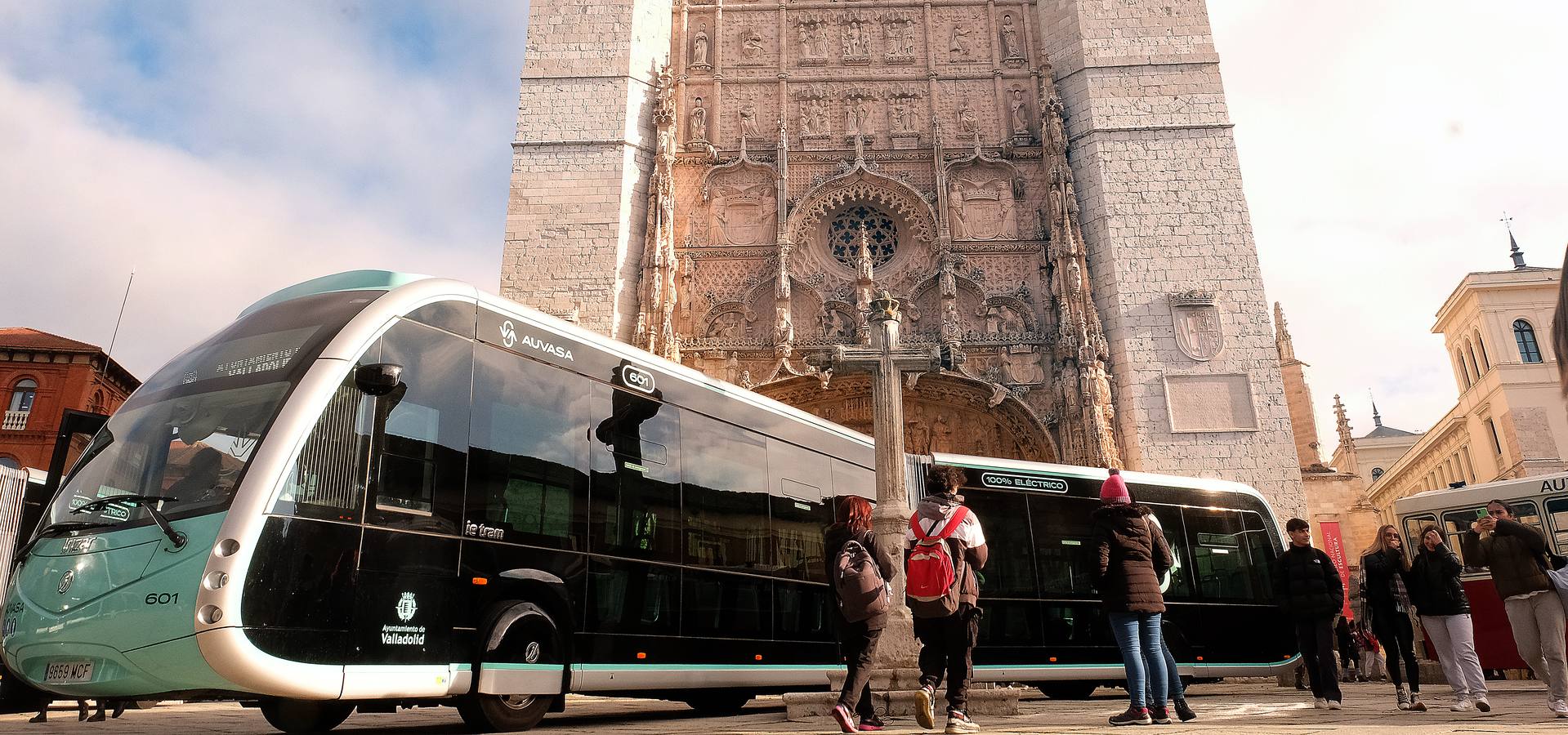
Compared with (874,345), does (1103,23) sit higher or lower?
higher

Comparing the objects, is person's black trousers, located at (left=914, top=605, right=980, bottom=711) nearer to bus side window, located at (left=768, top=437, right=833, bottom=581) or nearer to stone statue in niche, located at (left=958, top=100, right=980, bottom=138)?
bus side window, located at (left=768, top=437, right=833, bottom=581)

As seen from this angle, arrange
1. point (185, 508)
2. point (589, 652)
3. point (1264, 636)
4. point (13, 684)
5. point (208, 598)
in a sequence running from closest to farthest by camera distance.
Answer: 1. point (208, 598)
2. point (185, 508)
3. point (589, 652)
4. point (13, 684)
5. point (1264, 636)

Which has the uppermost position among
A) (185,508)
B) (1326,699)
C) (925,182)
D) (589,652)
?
(925,182)

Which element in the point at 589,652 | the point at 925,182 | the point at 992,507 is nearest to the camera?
the point at 589,652

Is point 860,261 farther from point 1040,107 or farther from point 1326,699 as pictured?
point 1326,699

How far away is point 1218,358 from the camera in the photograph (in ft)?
48.5

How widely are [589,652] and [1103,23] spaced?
1566 cm

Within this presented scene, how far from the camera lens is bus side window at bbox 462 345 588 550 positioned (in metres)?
4.87

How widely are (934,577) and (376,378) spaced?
2762 mm

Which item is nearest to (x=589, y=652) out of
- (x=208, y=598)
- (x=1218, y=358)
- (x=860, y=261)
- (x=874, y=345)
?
(x=208, y=598)

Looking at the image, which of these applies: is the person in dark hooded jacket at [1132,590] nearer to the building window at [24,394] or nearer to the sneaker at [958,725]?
the sneaker at [958,725]

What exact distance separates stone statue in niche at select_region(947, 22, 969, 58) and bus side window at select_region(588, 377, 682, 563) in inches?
538

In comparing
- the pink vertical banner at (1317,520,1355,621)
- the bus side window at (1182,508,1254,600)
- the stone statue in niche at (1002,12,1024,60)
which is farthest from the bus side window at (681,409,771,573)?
the stone statue in niche at (1002,12,1024,60)

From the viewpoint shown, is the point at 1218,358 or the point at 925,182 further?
the point at 925,182
